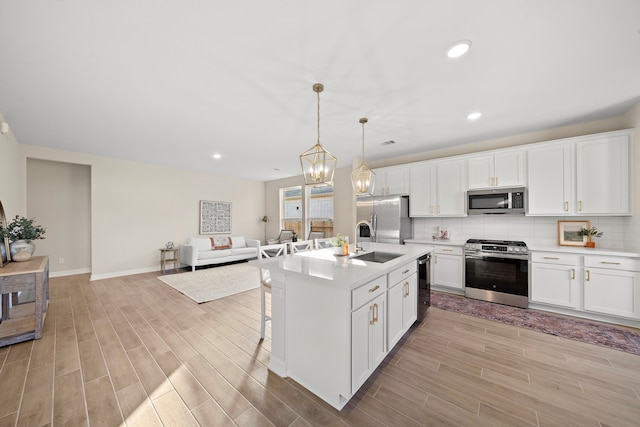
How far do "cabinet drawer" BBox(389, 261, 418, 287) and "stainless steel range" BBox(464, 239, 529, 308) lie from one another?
1596mm

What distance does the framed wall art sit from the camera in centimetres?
692

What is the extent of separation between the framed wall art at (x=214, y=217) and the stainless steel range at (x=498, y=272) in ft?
21.1

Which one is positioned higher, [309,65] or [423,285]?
[309,65]

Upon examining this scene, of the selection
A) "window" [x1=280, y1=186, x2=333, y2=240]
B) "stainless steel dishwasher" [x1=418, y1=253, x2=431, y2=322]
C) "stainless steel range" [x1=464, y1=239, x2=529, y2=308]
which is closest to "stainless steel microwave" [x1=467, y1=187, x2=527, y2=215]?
"stainless steel range" [x1=464, y1=239, x2=529, y2=308]

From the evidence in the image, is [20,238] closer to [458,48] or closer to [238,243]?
[238,243]

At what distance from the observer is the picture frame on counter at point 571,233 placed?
3.40m

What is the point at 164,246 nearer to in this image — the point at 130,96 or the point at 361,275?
the point at 130,96

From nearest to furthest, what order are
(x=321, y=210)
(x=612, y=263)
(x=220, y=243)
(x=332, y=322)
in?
(x=332, y=322) < (x=612, y=263) < (x=220, y=243) < (x=321, y=210)

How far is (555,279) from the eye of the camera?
320 cm

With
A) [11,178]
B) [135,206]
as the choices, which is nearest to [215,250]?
[135,206]

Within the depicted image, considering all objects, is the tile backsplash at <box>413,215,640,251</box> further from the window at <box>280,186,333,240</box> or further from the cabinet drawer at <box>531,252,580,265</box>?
the window at <box>280,186,333,240</box>

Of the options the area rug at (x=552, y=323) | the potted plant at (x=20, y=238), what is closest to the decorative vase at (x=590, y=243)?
the area rug at (x=552, y=323)

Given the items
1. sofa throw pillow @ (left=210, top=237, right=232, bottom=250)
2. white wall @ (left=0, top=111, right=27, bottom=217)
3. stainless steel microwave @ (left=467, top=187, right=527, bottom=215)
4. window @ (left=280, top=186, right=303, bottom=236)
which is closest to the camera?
white wall @ (left=0, top=111, right=27, bottom=217)

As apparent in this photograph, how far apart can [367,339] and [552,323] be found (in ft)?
9.22
